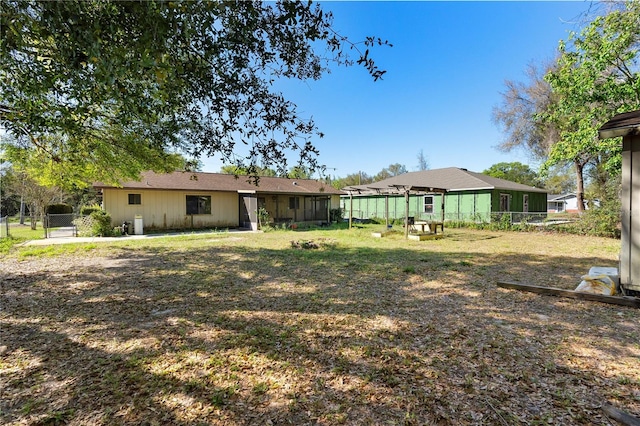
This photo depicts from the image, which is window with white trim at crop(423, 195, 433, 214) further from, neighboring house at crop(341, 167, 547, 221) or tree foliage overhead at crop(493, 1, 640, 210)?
tree foliage overhead at crop(493, 1, 640, 210)

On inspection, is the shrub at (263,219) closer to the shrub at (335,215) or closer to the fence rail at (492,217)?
the shrub at (335,215)

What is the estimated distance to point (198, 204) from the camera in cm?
1719

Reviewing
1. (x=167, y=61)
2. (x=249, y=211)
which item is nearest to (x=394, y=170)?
(x=249, y=211)

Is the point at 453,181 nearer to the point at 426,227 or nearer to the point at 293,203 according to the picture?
the point at 426,227

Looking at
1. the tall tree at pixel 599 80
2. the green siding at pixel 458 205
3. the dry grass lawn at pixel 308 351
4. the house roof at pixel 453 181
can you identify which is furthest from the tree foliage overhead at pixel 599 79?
the dry grass lawn at pixel 308 351

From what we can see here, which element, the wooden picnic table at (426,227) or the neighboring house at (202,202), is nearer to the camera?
the wooden picnic table at (426,227)

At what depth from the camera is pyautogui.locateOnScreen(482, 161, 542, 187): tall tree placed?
47.6 metres

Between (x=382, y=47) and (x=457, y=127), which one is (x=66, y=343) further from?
(x=457, y=127)

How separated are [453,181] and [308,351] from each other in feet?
68.9

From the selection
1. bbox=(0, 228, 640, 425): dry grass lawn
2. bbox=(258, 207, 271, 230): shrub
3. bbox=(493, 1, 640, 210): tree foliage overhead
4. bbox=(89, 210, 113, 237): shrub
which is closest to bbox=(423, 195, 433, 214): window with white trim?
bbox=(493, 1, 640, 210): tree foliage overhead

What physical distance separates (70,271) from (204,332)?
514 centimetres

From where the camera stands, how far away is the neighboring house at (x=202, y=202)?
14773 mm

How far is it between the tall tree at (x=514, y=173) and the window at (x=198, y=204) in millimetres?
44602

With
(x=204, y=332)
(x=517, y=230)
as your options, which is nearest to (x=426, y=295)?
(x=204, y=332)
